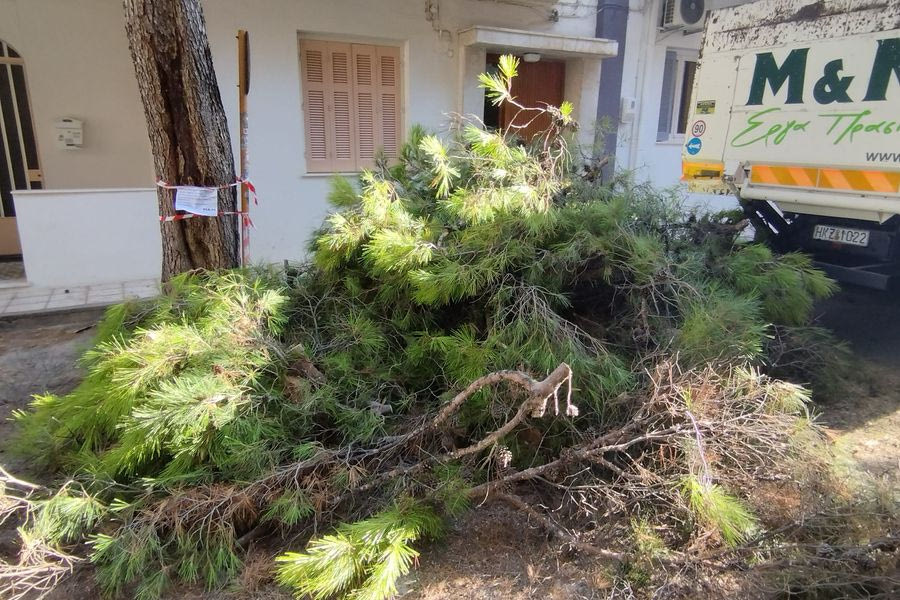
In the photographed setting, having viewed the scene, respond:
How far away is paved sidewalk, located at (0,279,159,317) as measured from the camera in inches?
211

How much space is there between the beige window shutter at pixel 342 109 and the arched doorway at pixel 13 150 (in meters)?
3.30

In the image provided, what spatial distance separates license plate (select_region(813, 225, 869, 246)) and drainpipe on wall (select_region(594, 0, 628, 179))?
3.73 meters

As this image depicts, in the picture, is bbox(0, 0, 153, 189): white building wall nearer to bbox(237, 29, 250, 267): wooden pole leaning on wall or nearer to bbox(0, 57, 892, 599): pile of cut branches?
bbox(237, 29, 250, 267): wooden pole leaning on wall

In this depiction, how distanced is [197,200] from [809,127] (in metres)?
4.41

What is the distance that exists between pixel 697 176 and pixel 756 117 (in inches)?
27.2

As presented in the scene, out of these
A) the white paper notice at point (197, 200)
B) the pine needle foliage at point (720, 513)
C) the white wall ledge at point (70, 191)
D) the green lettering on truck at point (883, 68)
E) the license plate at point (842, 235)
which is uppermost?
the green lettering on truck at point (883, 68)

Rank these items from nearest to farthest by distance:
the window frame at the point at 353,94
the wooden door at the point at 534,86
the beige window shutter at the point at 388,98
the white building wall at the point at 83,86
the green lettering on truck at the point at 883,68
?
the green lettering on truck at the point at 883,68 < the white building wall at the point at 83,86 < the window frame at the point at 353,94 < the beige window shutter at the point at 388,98 < the wooden door at the point at 534,86

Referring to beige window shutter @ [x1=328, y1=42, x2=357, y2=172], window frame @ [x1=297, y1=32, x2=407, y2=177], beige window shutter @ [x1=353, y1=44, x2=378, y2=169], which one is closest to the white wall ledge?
window frame @ [x1=297, y1=32, x2=407, y2=177]

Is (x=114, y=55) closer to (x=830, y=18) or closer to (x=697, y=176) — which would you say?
(x=697, y=176)

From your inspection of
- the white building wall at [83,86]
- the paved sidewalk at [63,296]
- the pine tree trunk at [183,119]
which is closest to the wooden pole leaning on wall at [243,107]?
the pine tree trunk at [183,119]

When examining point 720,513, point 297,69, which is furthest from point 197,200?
point 297,69

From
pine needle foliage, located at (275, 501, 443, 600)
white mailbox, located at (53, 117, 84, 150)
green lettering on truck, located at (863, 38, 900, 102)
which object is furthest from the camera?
white mailbox, located at (53, 117, 84, 150)

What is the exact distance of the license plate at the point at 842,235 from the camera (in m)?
4.36

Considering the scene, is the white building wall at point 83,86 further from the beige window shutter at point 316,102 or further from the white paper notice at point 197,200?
the white paper notice at point 197,200
